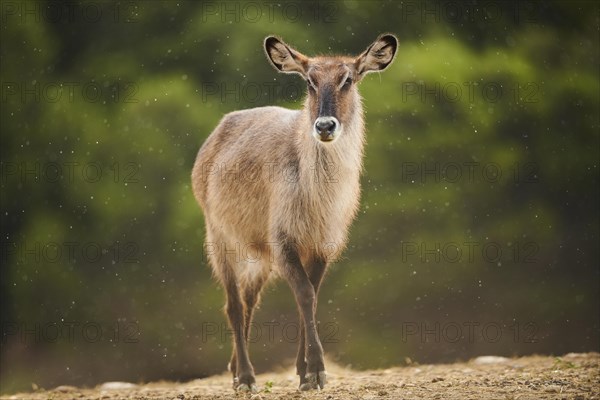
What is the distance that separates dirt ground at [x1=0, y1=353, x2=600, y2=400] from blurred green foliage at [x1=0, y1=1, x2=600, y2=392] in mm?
1635

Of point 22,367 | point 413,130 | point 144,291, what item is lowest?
point 22,367

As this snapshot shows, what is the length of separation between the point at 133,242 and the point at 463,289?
416 cm

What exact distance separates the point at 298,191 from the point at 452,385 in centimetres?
193

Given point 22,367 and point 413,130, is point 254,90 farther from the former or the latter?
point 22,367

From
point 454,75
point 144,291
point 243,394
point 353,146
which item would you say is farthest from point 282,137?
point 454,75

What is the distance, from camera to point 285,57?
729 cm

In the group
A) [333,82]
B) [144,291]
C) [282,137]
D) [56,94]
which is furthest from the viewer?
[56,94]

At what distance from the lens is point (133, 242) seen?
1100cm

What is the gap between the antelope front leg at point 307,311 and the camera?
259 inches

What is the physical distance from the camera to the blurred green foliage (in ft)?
35.4
